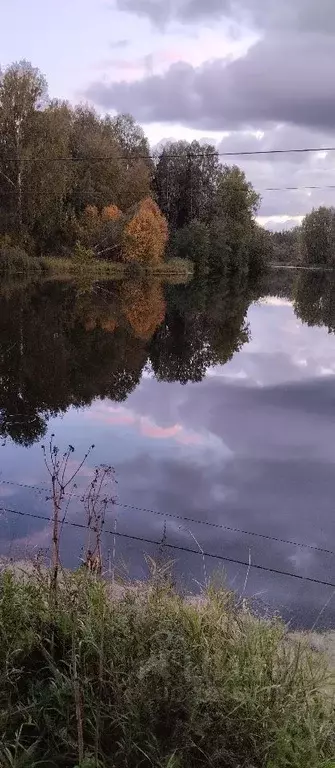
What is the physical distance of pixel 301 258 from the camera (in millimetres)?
120125

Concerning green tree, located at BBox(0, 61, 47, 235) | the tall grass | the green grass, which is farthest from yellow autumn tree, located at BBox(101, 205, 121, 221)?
the green grass

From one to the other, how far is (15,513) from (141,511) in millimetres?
1466

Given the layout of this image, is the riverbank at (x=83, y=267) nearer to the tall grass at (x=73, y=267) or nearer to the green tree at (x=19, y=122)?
the tall grass at (x=73, y=267)

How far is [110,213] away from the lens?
52.5m

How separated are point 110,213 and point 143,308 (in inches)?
946

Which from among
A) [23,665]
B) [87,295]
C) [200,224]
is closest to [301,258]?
[200,224]

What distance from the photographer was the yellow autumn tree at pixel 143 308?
79.2ft

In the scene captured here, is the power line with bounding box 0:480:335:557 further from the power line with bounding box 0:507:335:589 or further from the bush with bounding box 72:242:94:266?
the bush with bounding box 72:242:94:266

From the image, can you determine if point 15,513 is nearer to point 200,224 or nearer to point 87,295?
point 87,295

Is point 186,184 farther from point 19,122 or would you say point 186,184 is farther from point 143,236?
point 19,122

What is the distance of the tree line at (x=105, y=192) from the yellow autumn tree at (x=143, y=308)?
7.27m

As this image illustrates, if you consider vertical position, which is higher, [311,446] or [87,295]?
[87,295]

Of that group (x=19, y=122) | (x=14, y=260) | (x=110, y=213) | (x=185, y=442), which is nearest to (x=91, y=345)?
(x=185, y=442)

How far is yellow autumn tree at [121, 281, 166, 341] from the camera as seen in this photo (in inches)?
950
